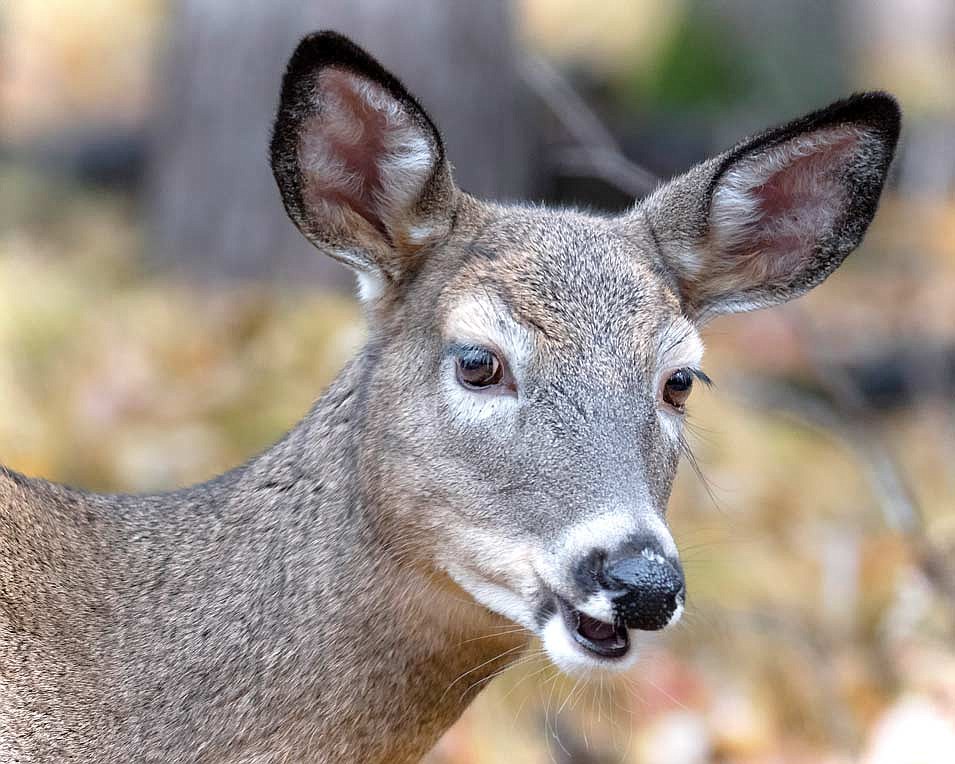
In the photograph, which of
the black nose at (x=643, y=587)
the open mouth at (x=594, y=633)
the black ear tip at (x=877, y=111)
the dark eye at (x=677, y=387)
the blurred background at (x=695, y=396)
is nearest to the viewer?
the black nose at (x=643, y=587)

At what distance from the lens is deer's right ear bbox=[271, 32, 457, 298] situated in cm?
376

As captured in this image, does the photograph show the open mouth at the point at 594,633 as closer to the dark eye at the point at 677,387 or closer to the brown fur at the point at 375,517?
the brown fur at the point at 375,517

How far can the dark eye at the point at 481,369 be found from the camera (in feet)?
12.2

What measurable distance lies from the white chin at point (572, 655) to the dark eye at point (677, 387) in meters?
0.71

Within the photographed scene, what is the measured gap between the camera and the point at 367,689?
3758 millimetres

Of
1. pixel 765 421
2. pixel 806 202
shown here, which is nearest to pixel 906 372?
pixel 765 421

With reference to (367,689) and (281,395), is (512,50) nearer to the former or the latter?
(281,395)

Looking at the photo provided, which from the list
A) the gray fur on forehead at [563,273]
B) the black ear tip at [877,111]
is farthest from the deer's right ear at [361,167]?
the black ear tip at [877,111]

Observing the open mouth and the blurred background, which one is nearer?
the open mouth

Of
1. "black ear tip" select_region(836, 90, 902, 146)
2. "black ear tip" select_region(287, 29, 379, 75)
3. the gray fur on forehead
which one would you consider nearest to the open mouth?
the gray fur on forehead

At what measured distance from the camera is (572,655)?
11.1ft

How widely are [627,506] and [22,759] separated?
61.2 inches

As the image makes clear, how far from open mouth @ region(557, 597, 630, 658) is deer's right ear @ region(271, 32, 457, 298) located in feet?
3.55

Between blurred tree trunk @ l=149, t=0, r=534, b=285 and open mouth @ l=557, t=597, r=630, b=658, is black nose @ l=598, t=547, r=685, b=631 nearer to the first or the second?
open mouth @ l=557, t=597, r=630, b=658
